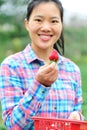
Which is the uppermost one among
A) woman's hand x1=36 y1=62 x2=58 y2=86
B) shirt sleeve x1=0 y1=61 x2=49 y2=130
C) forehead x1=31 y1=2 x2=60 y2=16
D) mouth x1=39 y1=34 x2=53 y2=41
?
forehead x1=31 y1=2 x2=60 y2=16

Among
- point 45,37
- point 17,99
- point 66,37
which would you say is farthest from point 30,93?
point 66,37

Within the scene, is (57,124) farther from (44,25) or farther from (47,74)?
(44,25)

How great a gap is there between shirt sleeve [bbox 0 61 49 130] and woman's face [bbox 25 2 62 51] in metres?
0.13

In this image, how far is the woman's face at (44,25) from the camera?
5.64 feet

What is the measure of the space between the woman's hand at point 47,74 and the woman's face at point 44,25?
0.23m

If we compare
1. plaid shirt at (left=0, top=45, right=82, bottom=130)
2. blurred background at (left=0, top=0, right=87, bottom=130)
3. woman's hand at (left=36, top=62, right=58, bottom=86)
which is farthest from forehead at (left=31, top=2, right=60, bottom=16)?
blurred background at (left=0, top=0, right=87, bottom=130)

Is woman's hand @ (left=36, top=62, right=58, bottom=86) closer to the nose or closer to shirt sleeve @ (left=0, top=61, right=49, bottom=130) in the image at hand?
shirt sleeve @ (left=0, top=61, right=49, bottom=130)

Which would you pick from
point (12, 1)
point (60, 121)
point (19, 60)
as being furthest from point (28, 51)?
point (12, 1)

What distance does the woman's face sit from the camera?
1.72m

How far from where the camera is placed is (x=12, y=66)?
5.61 ft

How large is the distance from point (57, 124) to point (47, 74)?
0.15 m

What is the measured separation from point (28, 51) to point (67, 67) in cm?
15

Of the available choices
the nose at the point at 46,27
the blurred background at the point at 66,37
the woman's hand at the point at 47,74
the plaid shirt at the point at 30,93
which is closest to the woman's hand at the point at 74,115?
the plaid shirt at the point at 30,93

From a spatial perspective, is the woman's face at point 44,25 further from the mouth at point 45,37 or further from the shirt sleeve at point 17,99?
the shirt sleeve at point 17,99
